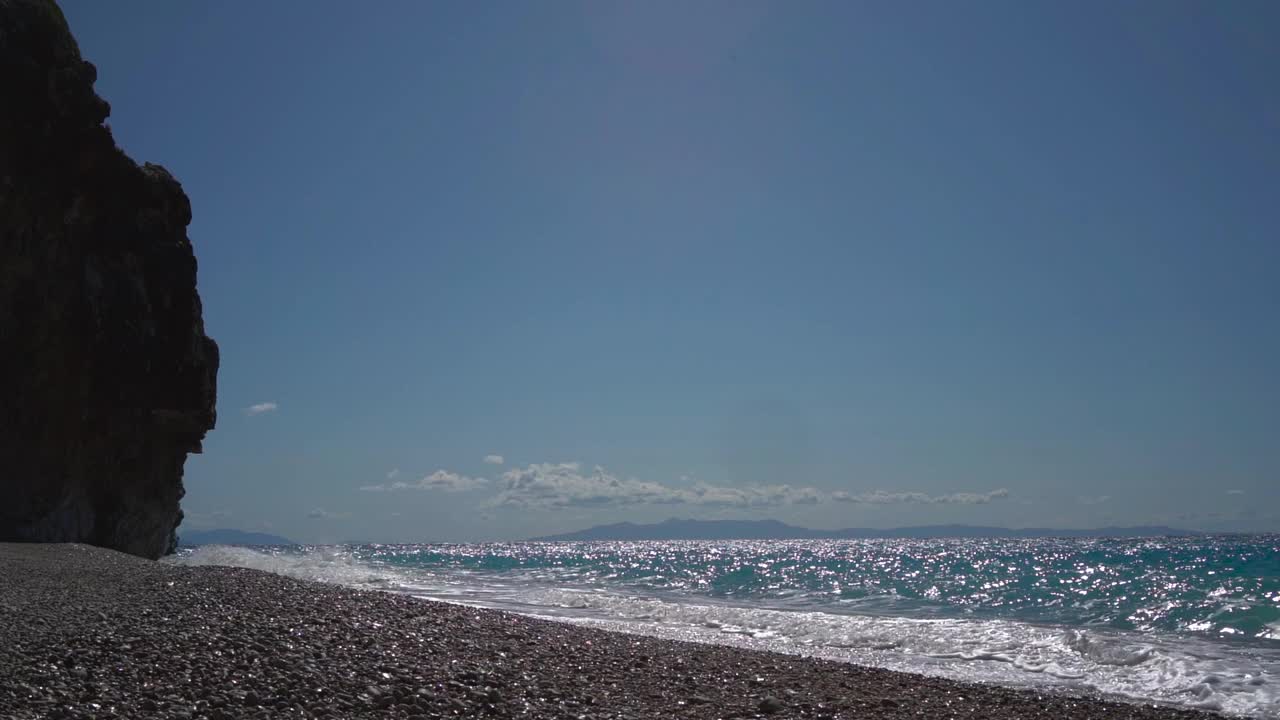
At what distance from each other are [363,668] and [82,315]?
20756mm

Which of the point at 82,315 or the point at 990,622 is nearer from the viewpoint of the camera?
the point at 990,622

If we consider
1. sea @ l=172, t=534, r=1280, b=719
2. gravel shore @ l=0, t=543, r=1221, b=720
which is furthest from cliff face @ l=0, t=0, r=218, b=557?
gravel shore @ l=0, t=543, r=1221, b=720

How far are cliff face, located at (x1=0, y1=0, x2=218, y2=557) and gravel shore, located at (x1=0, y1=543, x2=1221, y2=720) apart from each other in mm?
11177

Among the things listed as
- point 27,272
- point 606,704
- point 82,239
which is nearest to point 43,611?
Result: point 606,704

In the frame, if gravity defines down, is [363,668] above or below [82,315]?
below

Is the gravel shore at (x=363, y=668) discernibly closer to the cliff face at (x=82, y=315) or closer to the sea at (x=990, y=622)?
the sea at (x=990, y=622)

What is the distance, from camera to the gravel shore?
7.08m

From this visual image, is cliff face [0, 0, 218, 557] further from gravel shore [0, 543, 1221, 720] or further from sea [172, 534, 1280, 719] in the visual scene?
gravel shore [0, 543, 1221, 720]

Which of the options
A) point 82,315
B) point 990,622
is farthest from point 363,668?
point 82,315

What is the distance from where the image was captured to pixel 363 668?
26.7ft

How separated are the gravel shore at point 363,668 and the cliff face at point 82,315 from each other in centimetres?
1118

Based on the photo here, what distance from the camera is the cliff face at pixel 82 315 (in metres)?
21.2

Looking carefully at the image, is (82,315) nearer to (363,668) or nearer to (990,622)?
(363,668)

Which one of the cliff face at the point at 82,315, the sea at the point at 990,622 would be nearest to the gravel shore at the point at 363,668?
the sea at the point at 990,622
